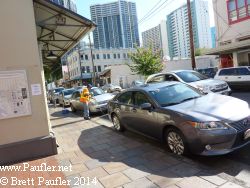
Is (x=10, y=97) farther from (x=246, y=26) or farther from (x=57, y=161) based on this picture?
(x=246, y=26)

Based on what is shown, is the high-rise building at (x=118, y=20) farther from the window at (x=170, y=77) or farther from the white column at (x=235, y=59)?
the window at (x=170, y=77)

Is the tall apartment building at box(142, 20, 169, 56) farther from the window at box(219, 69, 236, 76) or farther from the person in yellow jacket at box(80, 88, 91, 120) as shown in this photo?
the person in yellow jacket at box(80, 88, 91, 120)

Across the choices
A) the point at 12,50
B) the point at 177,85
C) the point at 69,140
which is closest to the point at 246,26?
the point at 177,85

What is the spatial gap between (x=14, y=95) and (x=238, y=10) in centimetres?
1998

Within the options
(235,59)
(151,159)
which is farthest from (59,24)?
(235,59)

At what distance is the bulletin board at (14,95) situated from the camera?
6055mm

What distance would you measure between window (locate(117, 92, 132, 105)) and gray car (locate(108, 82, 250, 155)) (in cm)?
3

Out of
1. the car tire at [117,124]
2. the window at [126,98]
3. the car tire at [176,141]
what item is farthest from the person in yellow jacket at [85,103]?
the car tire at [176,141]

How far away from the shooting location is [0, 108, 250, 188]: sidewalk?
4.34m

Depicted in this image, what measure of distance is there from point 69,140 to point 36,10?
3.97 meters

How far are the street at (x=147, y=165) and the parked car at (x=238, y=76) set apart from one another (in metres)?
10.1

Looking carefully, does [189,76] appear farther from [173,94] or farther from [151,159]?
[151,159]

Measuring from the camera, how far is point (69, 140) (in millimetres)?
8086

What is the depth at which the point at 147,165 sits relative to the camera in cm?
520
